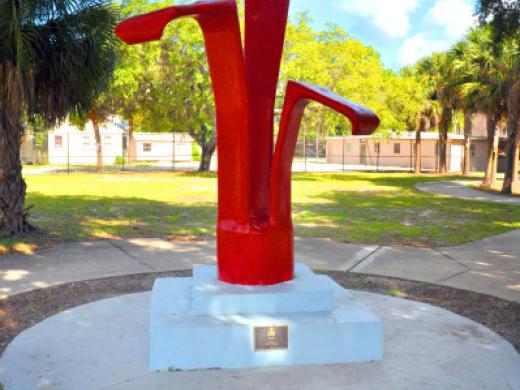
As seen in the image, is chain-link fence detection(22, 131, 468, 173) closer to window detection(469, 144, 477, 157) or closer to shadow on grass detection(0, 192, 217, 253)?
window detection(469, 144, 477, 157)

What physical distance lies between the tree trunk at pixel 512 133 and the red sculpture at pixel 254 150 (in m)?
18.9

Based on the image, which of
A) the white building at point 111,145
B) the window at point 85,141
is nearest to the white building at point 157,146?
the white building at point 111,145

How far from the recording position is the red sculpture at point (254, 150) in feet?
16.3

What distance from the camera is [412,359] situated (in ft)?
15.2

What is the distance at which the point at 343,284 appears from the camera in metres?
7.40

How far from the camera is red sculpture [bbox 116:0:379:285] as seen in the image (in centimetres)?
498

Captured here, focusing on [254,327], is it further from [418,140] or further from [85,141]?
[85,141]

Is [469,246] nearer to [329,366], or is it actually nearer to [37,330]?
[329,366]

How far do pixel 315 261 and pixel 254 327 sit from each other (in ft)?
14.6

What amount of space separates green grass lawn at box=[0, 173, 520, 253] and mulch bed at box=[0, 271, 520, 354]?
9.79 ft

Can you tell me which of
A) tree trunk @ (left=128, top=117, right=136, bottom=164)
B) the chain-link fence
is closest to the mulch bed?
the chain-link fence

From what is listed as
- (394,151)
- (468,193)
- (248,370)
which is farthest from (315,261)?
(394,151)

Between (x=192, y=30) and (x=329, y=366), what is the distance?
2598 cm

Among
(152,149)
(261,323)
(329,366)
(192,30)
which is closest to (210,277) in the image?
(261,323)
